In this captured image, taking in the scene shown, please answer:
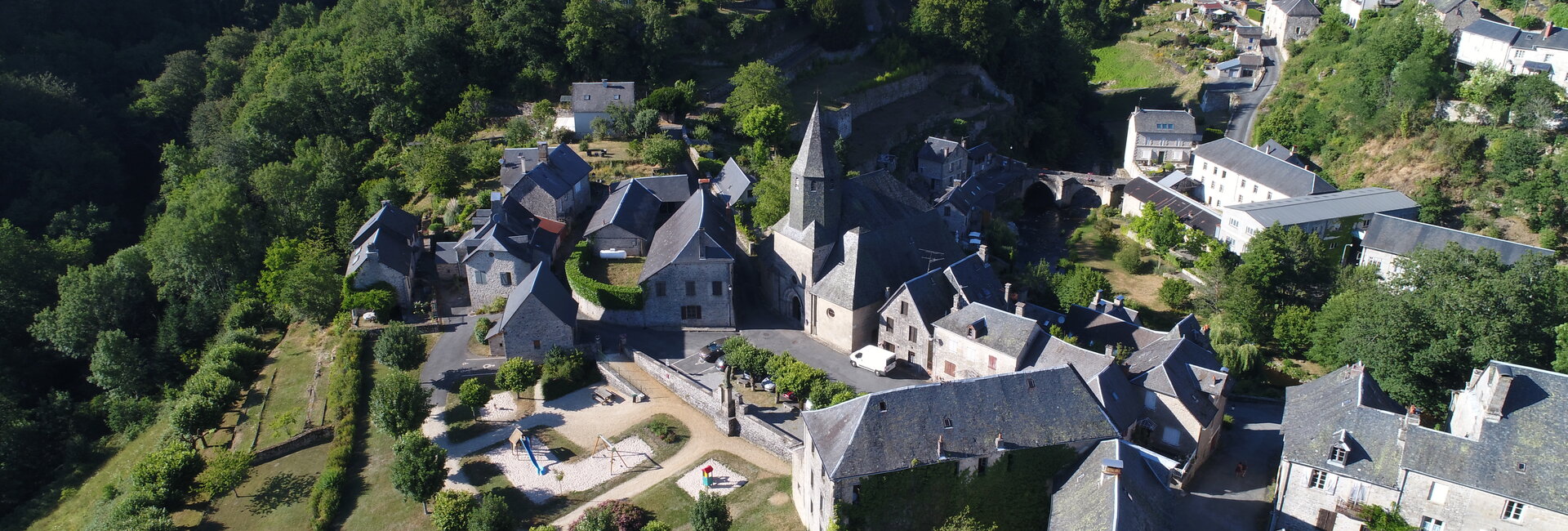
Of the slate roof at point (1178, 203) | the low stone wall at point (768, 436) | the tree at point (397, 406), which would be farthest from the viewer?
the slate roof at point (1178, 203)

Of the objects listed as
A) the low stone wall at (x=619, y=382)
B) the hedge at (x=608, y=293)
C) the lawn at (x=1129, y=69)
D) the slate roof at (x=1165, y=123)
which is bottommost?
the low stone wall at (x=619, y=382)

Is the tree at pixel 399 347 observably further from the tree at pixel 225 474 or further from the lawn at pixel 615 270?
the lawn at pixel 615 270

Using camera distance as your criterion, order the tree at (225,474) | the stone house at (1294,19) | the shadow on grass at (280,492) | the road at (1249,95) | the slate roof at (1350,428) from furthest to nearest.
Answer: the stone house at (1294,19), the road at (1249,95), the shadow on grass at (280,492), the tree at (225,474), the slate roof at (1350,428)

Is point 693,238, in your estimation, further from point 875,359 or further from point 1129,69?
point 1129,69

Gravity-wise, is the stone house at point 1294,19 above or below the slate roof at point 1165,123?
above

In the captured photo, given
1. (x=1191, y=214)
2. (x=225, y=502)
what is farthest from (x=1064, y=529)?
(x=1191, y=214)

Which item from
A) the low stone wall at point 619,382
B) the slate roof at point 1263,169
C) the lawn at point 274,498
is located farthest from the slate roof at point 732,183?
the slate roof at point 1263,169
